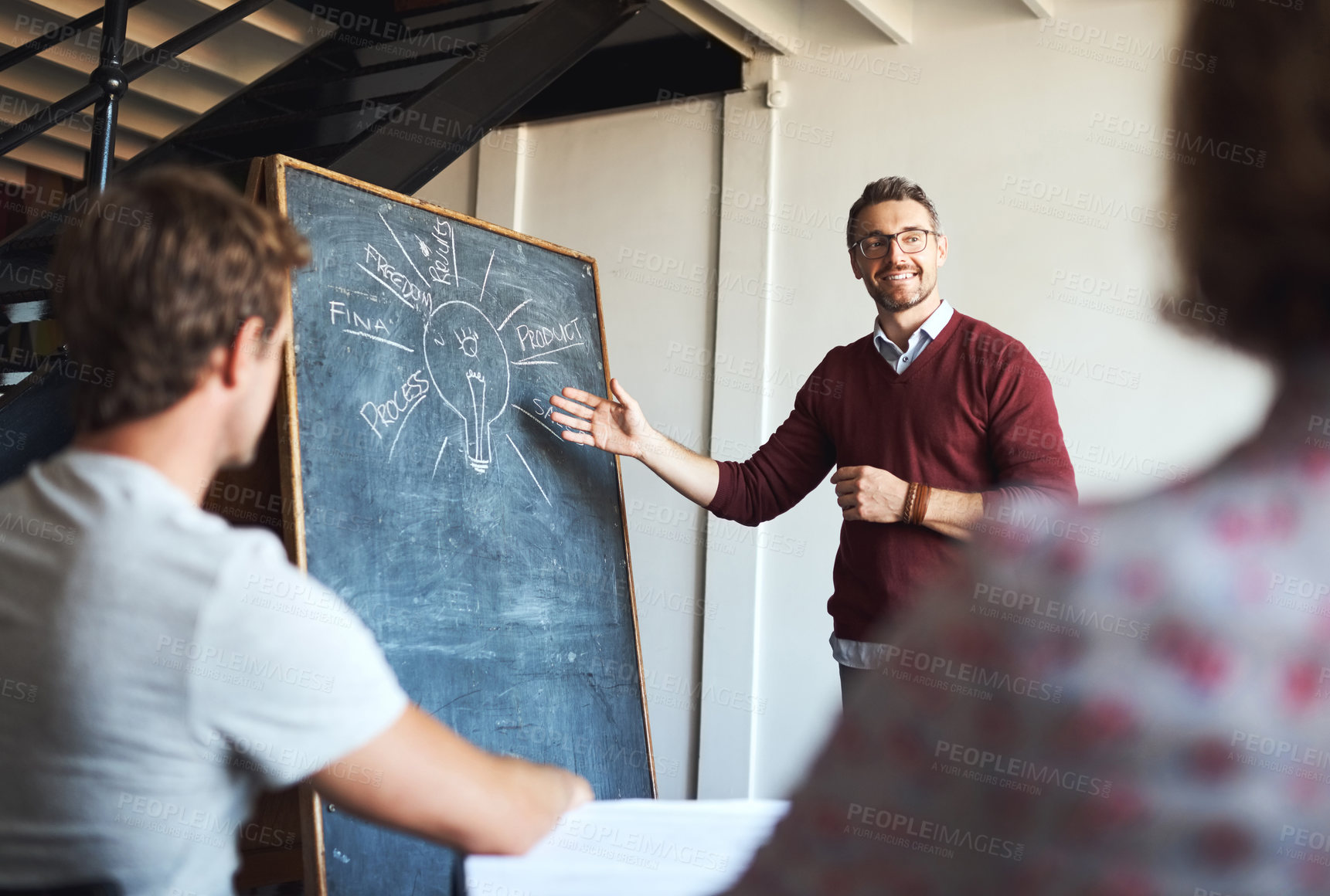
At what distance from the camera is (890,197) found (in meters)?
2.44

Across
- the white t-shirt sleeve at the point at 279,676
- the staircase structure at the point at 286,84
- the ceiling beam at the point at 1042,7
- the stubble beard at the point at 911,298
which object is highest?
the ceiling beam at the point at 1042,7

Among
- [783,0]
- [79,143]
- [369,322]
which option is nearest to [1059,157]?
[783,0]

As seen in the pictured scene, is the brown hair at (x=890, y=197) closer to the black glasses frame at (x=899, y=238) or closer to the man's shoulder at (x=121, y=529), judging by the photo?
the black glasses frame at (x=899, y=238)

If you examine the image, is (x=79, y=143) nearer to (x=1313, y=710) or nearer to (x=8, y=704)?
(x=8, y=704)

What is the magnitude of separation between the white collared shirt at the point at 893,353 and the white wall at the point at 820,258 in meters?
1.23

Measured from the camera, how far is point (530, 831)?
96cm

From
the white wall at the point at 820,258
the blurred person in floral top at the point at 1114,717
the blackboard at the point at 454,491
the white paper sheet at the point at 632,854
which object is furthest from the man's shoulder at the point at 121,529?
the white wall at the point at 820,258

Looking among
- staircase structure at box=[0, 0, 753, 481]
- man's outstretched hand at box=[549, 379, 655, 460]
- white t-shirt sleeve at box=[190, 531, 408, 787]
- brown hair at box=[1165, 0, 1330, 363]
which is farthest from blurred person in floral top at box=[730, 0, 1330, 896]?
staircase structure at box=[0, 0, 753, 481]

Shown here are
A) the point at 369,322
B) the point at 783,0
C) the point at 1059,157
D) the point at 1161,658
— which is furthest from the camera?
the point at 783,0

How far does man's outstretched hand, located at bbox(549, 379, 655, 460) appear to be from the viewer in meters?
2.47

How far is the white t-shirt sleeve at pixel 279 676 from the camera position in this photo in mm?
812

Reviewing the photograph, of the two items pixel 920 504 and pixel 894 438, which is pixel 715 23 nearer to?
pixel 894 438

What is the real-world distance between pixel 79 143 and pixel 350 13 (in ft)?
6.02

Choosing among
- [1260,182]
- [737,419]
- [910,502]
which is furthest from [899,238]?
[1260,182]
